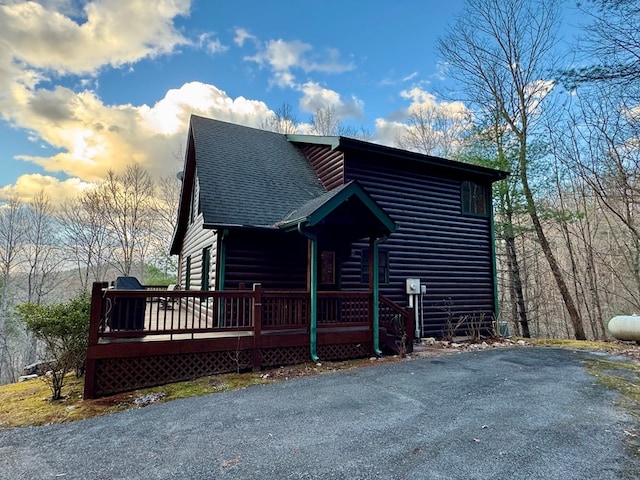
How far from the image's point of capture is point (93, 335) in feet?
17.2

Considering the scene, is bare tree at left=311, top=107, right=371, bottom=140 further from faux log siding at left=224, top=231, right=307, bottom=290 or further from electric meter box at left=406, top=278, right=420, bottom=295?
faux log siding at left=224, top=231, right=307, bottom=290

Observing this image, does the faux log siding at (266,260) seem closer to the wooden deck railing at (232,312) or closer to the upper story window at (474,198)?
the wooden deck railing at (232,312)

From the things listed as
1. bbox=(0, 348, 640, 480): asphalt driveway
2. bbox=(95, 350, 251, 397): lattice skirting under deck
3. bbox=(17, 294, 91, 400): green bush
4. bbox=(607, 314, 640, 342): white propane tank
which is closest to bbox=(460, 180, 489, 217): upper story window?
bbox=(607, 314, 640, 342): white propane tank

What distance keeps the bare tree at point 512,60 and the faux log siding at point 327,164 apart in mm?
8073

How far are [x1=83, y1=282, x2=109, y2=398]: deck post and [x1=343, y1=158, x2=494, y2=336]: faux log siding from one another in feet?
18.1

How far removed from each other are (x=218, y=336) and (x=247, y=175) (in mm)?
5002

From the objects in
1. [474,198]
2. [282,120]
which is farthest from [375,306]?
[282,120]

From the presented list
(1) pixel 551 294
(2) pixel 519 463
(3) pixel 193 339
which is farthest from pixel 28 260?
(1) pixel 551 294

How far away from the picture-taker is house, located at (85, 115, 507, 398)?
5.91m

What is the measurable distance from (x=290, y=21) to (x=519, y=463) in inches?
671

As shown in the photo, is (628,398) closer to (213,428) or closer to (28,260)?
(213,428)

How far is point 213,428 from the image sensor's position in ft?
12.7

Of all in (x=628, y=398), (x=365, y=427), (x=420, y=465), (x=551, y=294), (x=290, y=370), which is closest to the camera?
(x=420, y=465)

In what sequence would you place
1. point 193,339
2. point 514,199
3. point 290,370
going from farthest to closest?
point 514,199 < point 290,370 < point 193,339
